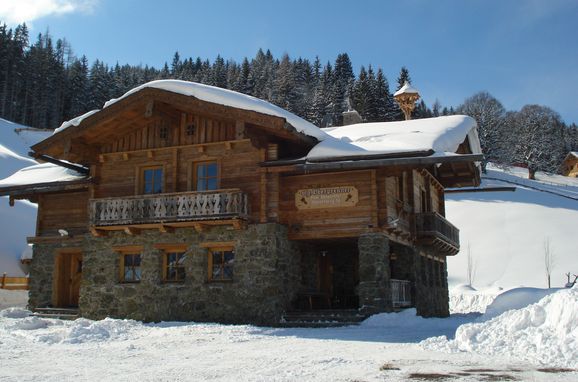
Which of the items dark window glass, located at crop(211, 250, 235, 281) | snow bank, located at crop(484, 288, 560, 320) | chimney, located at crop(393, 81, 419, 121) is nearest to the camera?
dark window glass, located at crop(211, 250, 235, 281)

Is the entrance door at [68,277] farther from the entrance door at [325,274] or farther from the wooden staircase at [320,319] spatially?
the wooden staircase at [320,319]

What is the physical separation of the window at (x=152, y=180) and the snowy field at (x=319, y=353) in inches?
270

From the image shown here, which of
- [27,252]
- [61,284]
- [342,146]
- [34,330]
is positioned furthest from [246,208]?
[27,252]

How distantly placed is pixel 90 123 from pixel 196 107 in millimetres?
3950

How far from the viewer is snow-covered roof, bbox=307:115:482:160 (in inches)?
728

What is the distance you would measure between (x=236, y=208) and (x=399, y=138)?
19.7ft

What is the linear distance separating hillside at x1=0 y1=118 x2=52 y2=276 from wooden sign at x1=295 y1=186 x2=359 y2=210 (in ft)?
100

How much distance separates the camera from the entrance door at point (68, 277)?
79.7ft

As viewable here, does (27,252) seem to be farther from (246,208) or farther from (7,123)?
A: (7,123)

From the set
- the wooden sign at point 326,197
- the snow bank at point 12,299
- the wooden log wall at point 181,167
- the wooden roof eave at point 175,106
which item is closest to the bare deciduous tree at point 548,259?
the wooden sign at point 326,197

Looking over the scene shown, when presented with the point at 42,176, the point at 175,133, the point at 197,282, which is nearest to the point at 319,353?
the point at 197,282

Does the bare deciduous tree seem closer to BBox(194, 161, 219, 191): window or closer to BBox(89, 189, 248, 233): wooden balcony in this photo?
BBox(194, 161, 219, 191): window

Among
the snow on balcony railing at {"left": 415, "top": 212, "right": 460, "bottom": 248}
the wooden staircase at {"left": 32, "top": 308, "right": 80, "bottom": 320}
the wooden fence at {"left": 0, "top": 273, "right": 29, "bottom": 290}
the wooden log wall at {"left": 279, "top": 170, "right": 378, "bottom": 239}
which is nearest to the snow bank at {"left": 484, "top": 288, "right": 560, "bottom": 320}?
the snow on balcony railing at {"left": 415, "top": 212, "right": 460, "bottom": 248}

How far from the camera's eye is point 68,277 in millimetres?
24797
